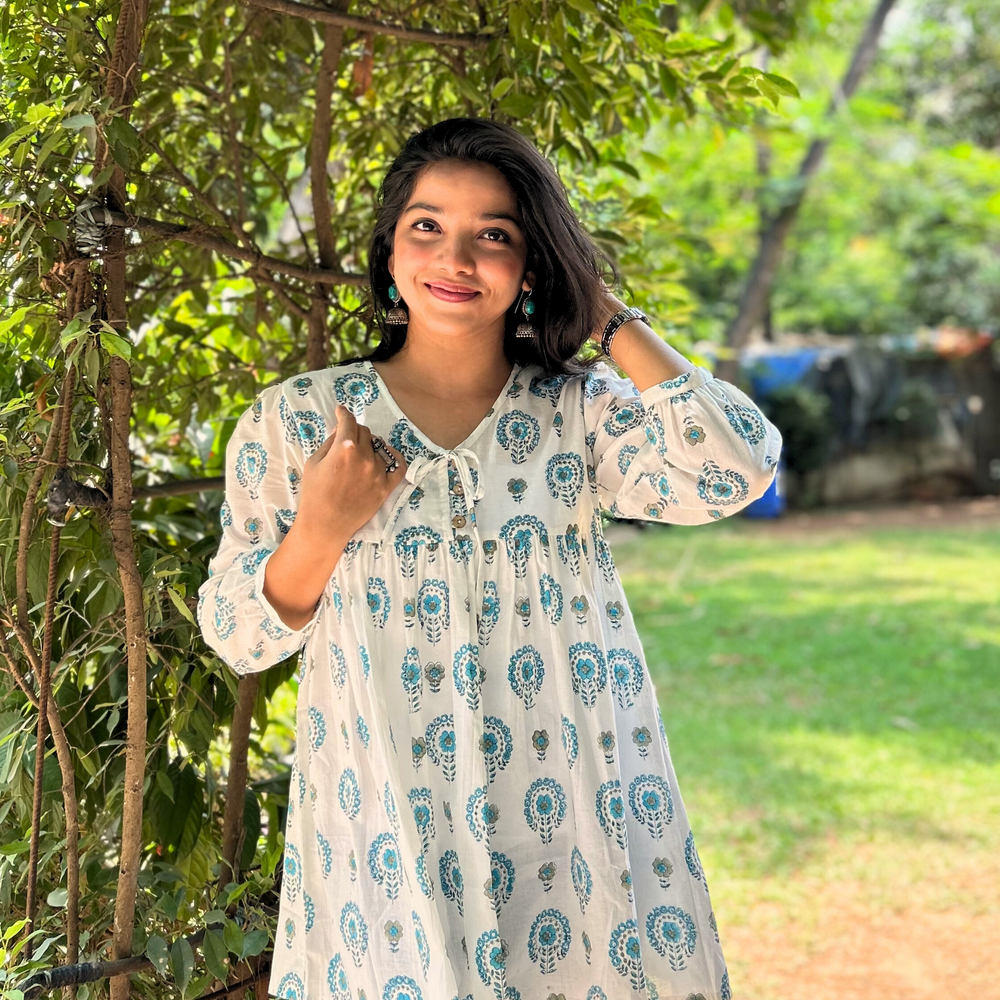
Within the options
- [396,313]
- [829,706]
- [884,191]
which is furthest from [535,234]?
[884,191]

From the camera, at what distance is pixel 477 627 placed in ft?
4.89

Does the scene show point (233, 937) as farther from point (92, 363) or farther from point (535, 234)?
point (535, 234)

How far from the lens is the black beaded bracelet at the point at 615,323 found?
5.18 ft

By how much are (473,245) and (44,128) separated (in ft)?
1.78

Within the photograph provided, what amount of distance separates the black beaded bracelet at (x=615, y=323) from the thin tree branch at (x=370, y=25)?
609 mm

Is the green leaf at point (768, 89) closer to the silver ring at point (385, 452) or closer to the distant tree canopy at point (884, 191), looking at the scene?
the silver ring at point (385, 452)

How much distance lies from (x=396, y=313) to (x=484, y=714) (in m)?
0.57

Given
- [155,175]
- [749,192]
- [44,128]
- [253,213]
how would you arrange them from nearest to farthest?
1. [44,128]
2. [155,175]
3. [253,213]
4. [749,192]

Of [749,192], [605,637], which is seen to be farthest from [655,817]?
[749,192]

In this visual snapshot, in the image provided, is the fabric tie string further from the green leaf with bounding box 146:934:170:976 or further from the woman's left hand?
the green leaf with bounding box 146:934:170:976

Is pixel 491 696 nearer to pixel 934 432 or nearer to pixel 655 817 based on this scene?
pixel 655 817

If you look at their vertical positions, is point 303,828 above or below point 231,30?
below

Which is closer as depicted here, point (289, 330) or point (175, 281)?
point (175, 281)

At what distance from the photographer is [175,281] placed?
2.14m
